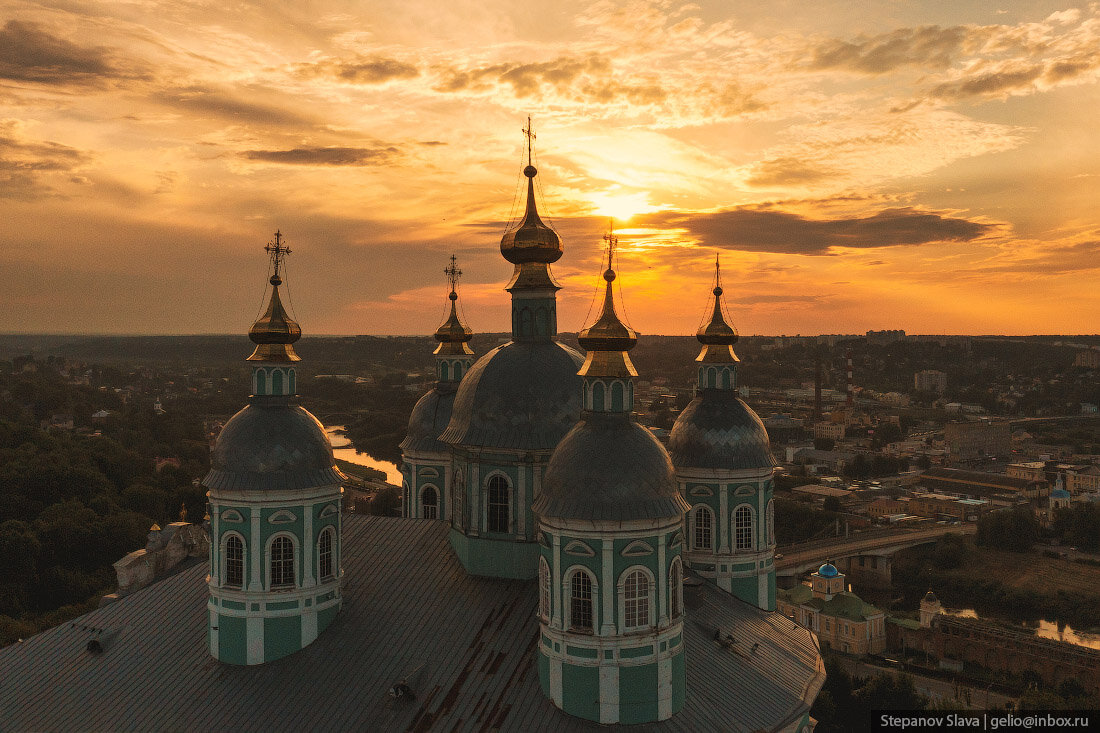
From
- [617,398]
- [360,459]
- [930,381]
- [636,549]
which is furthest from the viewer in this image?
[930,381]

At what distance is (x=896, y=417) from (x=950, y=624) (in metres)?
108

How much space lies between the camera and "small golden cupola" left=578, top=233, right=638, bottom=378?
50.0 ft

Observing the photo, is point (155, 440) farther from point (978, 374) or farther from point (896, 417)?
point (978, 374)

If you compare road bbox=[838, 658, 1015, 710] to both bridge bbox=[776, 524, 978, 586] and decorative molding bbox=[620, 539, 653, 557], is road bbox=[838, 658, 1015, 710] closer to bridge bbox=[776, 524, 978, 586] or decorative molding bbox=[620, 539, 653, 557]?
bridge bbox=[776, 524, 978, 586]

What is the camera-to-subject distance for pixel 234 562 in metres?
16.8

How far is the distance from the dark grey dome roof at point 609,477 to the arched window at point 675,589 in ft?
3.37

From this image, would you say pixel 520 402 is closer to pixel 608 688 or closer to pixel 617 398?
pixel 617 398

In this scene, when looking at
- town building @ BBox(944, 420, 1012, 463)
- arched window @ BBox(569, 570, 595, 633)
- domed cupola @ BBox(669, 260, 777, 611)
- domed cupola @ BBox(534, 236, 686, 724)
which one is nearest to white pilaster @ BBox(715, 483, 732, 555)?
domed cupola @ BBox(669, 260, 777, 611)

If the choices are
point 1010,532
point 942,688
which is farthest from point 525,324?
point 1010,532

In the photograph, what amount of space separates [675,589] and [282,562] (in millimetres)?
7737

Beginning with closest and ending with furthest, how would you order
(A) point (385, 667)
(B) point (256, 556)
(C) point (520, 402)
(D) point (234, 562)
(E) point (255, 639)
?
1. (A) point (385, 667)
2. (E) point (255, 639)
3. (B) point (256, 556)
4. (D) point (234, 562)
5. (C) point (520, 402)

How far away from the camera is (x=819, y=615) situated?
4944 cm

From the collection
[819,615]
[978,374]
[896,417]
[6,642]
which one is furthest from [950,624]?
[978,374]

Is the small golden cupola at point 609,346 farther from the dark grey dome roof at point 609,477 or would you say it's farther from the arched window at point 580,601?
the arched window at point 580,601
